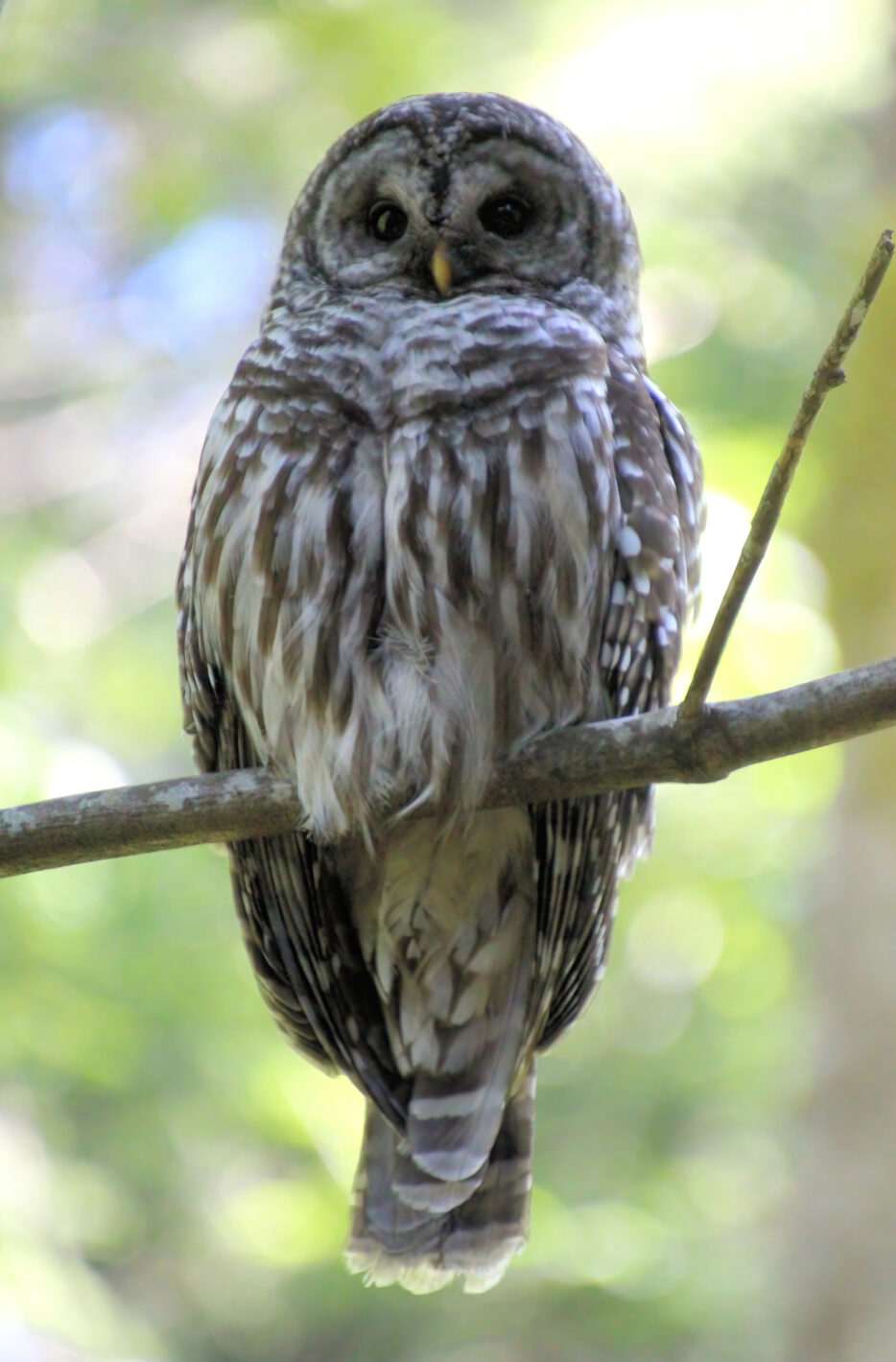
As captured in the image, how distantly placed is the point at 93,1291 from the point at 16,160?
5.00m

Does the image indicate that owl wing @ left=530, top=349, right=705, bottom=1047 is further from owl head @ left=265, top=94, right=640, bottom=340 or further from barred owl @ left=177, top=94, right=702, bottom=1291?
owl head @ left=265, top=94, right=640, bottom=340

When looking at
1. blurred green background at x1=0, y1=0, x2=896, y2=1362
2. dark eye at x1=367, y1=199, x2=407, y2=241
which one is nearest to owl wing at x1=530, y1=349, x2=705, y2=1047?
dark eye at x1=367, y1=199, x2=407, y2=241

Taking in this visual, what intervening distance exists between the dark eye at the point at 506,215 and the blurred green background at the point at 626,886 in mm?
579

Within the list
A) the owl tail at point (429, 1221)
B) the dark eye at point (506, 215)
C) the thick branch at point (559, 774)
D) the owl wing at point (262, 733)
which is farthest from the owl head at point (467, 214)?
the owl tail at point (429, 1221)

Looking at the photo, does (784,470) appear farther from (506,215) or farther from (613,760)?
(506,215)

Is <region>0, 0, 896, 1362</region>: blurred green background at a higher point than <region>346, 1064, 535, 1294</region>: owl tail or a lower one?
higher

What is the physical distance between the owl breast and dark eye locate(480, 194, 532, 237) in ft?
1.44

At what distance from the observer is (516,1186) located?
3.05 meters

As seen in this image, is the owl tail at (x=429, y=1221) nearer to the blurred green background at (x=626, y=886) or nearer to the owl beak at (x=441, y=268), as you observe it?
the blurred green background at (x=626, y=886)

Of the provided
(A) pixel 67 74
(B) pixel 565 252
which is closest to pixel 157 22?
(A) pixel 67 74

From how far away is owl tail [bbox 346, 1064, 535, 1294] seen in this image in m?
2.96

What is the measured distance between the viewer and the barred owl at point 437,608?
102 inches

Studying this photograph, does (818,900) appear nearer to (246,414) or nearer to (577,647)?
(577,647)

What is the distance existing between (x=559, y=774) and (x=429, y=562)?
0.48m
